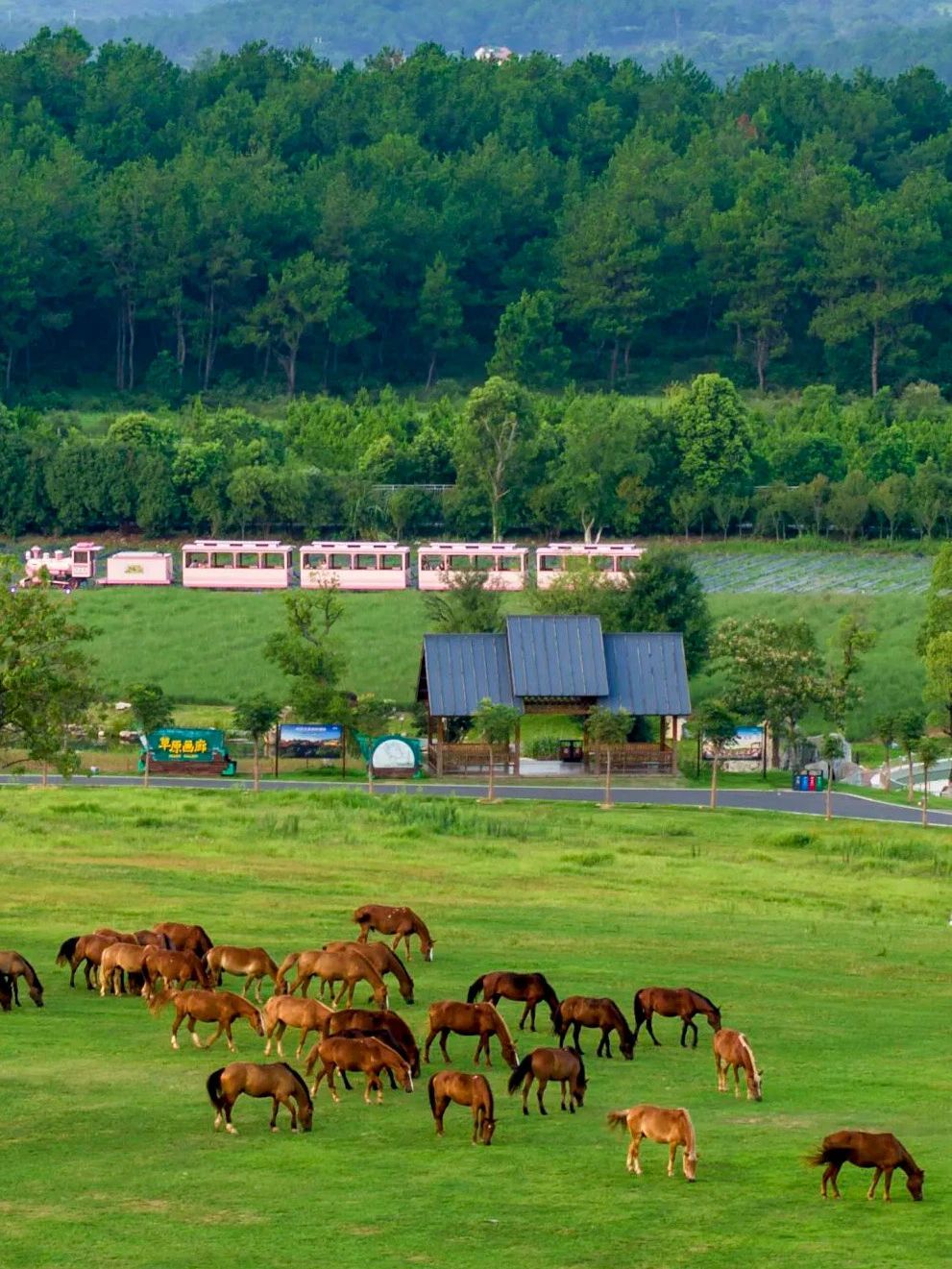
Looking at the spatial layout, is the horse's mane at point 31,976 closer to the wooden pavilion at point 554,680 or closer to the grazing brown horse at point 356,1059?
the grazing brown horse at point 356,1059

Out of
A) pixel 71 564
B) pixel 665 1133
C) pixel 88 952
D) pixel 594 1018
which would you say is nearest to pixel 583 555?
pixel 71 564

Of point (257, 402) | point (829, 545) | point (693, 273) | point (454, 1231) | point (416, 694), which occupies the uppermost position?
point (693, 273)

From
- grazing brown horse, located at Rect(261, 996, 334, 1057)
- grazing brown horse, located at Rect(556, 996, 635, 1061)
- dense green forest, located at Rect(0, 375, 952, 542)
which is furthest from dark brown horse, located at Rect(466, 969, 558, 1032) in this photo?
dense green forest, located at Rect(0, 375, 952, 542)

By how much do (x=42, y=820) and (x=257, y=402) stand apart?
121420 millimetres

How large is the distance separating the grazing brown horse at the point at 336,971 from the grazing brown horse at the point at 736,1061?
4923mm

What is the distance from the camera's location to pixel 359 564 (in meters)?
119

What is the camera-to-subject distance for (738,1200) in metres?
23.1

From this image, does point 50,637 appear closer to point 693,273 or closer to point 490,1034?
point 490,1034

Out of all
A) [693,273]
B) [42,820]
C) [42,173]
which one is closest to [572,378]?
[693,273]

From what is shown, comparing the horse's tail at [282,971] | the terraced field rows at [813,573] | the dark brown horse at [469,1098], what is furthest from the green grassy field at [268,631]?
the dark brown horse at [469,1098]

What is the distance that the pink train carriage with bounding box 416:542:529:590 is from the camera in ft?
372

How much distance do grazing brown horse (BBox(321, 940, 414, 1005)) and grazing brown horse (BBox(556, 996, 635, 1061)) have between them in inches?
117

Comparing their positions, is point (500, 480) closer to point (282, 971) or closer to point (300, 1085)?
point (282, 971)

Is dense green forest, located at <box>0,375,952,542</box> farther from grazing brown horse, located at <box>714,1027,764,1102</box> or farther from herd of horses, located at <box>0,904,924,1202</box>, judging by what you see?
grazing brown horse, located at <box>714,1027,764,1102</box>
